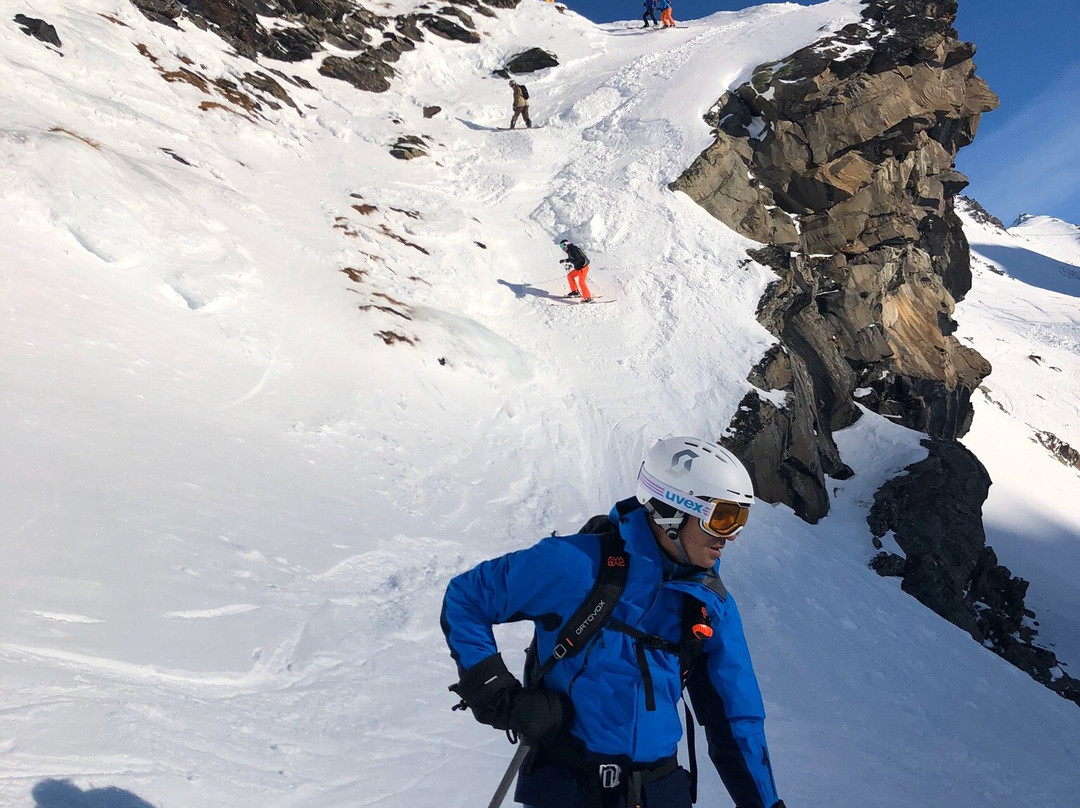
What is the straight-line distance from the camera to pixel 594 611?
230cm

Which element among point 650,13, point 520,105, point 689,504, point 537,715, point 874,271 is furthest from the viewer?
point 650,13

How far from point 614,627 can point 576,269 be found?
1425cm

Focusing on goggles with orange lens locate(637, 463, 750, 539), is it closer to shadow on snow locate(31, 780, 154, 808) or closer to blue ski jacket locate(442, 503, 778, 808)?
blue ski jacket locate(442, 503, 778, 808)

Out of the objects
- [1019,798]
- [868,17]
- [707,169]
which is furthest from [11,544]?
[868,17]

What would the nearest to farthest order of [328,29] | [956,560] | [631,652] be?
[631,652]
[956,560]
[328,29]

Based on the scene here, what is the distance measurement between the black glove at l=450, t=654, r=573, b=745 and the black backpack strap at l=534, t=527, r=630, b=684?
0.12 metres

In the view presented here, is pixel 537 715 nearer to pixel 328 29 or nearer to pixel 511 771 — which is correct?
pixel 511 771

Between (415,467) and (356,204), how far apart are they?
34.2 ft

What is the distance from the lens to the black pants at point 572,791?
2.26m

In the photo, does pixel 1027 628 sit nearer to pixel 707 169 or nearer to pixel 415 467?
pixel 707 169

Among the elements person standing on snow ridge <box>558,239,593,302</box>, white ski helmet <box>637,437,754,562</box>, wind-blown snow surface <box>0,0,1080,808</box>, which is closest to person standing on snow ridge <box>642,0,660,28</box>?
wind-blown snow surface <box>0,0,1080,808</box>

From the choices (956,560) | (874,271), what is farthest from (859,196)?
(956,560)

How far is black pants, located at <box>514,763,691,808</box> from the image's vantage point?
2.26 m

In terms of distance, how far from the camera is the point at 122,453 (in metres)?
5.41
